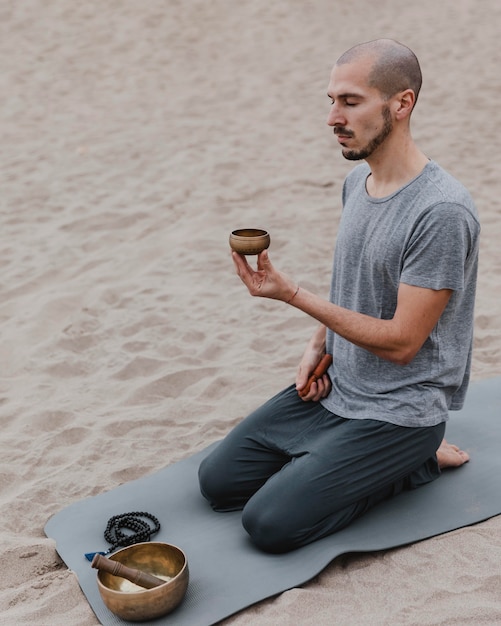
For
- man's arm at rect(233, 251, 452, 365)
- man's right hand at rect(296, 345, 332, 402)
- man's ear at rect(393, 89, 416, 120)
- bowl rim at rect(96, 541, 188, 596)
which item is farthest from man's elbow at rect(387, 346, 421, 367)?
bowl rim at rect(96, 541, 188, 596)

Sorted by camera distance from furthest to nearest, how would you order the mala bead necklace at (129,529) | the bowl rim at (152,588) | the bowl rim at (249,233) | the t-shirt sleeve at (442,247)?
the mala bead necklace at (129,529) < the bowl rim at (249,233) < the t-shirt sleeve at (442,247) < the bowl rim at (152,588)

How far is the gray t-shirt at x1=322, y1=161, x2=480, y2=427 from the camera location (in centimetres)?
257

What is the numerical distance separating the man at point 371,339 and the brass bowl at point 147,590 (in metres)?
0.31

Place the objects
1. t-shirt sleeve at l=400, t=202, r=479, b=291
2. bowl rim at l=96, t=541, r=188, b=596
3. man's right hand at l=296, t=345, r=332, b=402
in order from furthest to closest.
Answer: man's right hand at l=296, t=345, r=332, b=402 < t-shirt sleeve at l=400, t=202, r=479, b=291 < bowl rim at l=96, t=541, r=188, b=596

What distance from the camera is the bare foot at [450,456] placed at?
316cm

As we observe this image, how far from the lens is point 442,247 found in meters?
2.56

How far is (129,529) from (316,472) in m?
0.75

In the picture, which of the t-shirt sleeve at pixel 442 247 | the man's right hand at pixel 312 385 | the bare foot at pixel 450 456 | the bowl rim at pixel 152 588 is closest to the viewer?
the bowl rim at pixel 152 588

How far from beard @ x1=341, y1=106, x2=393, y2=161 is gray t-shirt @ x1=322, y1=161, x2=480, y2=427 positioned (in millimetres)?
166

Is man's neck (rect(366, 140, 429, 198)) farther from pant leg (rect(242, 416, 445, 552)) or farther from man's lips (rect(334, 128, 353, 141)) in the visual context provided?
pant leg (rect(242, 416, 445, 552))

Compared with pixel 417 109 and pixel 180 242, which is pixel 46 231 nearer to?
pixel 180 242

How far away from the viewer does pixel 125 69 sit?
1052cm

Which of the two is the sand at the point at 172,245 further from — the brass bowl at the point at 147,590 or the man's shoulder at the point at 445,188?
the man's shoulder at the point at 445,188

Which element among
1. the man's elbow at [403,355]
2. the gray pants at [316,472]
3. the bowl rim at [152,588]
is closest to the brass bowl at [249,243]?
the man's elbow at [403,355]
